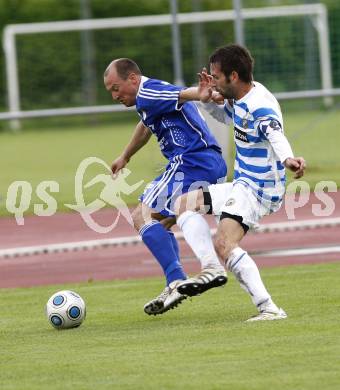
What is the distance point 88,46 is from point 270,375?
34.0 meters

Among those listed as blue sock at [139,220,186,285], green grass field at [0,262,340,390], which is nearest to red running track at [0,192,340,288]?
green grass field at [0,262,340,390]

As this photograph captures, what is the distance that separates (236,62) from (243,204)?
0.96 m

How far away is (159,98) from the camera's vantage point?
30.4ft

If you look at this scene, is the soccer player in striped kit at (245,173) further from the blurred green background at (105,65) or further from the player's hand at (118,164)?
the blurred green background at (105,65)

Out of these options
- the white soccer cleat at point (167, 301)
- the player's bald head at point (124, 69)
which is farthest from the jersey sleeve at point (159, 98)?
the white soccer cleat at point (167, 301)

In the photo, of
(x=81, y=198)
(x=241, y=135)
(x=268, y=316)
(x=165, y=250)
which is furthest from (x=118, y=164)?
(x=81, y=198)

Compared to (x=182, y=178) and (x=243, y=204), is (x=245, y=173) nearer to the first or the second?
(x=243, y=204)

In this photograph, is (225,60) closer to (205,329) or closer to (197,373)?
(205,329)

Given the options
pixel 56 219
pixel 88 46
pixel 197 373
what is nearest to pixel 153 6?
pixel 88 46

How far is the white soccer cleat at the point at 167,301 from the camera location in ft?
29.5

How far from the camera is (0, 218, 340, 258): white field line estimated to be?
14375 mm

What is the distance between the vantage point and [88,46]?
40.0 metres

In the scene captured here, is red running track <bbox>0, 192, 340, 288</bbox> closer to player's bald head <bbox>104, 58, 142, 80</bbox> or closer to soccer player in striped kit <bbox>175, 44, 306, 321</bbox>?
player's bald head <bbox>104, 58, 142, 80</bbox>

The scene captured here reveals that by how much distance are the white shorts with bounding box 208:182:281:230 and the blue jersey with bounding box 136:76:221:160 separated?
2.73 feet
